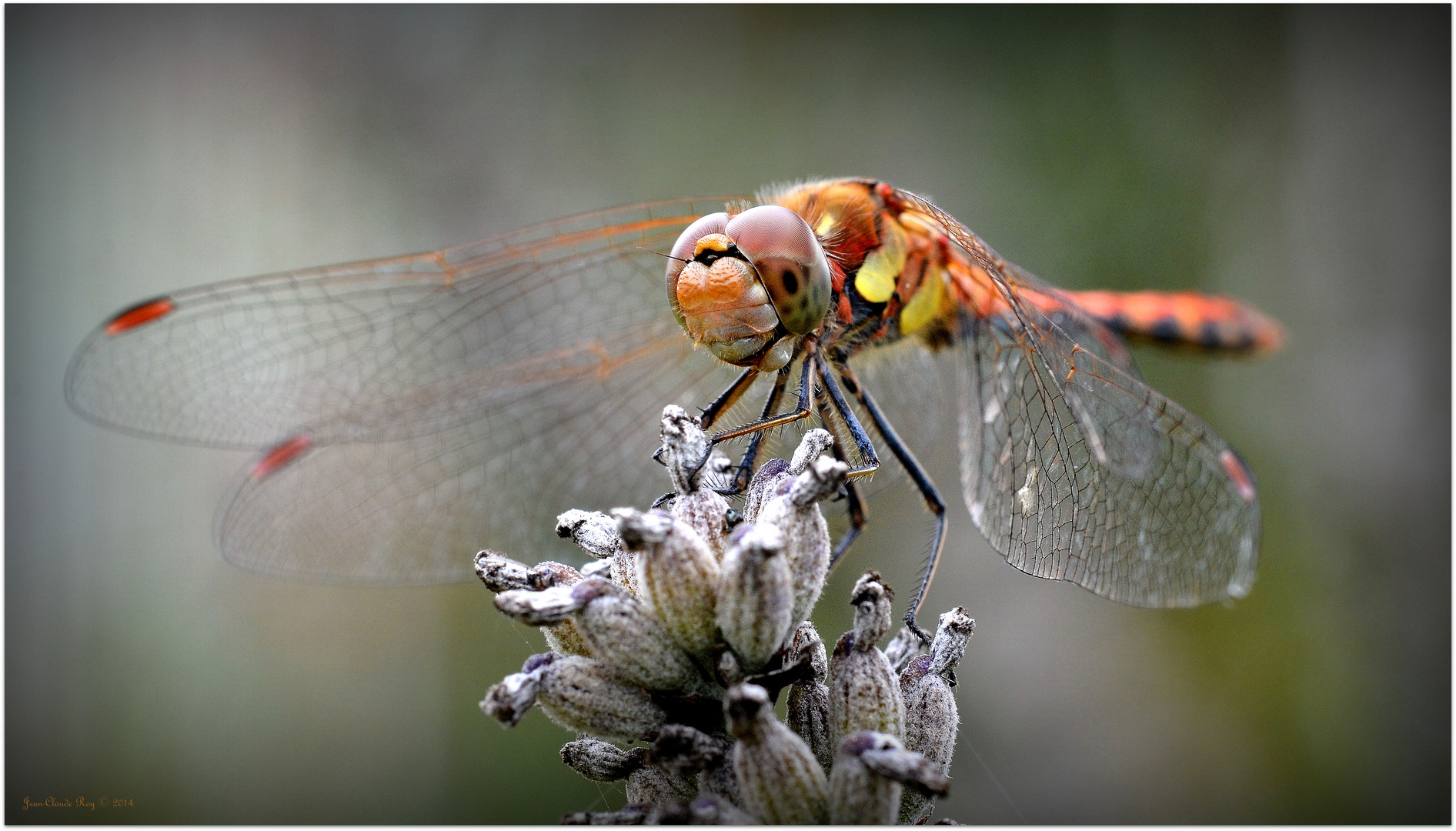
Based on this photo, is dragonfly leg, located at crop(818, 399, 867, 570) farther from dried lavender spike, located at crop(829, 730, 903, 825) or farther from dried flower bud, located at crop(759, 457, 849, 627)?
dried lavender spike, located at crop(829, 730, 903, 825)

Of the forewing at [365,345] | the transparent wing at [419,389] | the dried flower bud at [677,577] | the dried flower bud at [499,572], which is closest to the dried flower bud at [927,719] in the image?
the dried flower bud at [677,577]

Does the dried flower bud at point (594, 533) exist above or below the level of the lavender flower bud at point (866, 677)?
above

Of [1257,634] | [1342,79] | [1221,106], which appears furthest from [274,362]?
[1342,79]

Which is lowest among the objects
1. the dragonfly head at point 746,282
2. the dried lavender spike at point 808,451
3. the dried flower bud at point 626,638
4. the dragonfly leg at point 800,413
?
the dried flower bud at point 626,638

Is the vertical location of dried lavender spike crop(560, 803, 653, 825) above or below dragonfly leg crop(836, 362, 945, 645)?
below

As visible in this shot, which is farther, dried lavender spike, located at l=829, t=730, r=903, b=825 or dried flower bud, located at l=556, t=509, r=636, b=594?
dried flower bud, located at l=556, t=509, r=636, b=594

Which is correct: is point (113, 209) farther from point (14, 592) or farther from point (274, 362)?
point (274, 362)

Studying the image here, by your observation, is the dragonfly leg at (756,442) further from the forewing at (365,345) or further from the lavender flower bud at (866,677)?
the forewing at (365,345)

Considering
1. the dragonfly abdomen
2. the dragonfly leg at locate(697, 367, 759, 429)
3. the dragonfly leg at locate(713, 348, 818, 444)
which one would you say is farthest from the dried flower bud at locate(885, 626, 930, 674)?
the dragonfly abdomen
